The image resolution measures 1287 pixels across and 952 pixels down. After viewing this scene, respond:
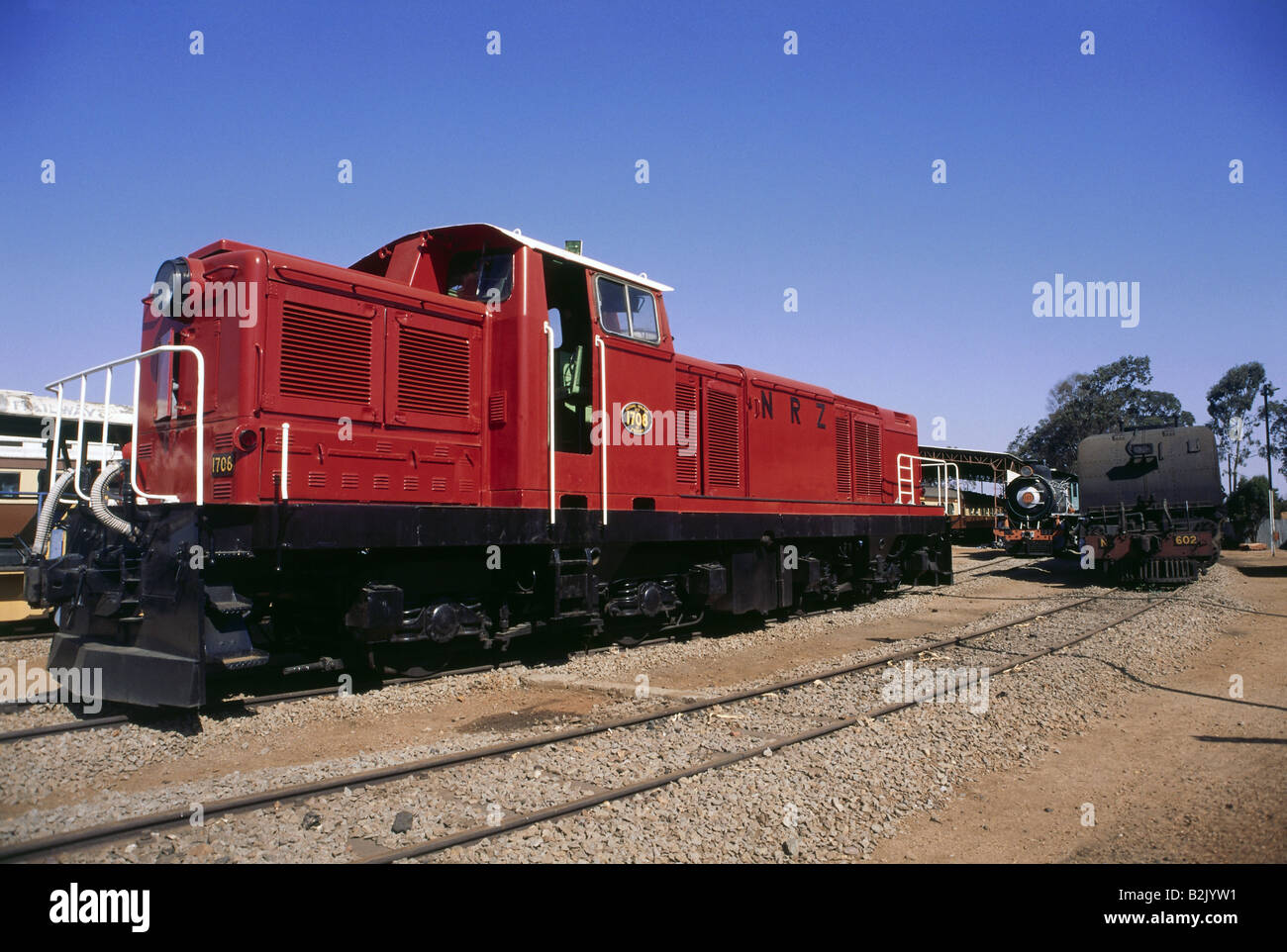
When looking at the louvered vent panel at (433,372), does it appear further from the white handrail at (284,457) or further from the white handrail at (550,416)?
the white handrail at (284,457)

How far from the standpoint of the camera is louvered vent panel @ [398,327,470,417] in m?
6.83

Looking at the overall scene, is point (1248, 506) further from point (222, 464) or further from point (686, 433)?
point (222, 464)

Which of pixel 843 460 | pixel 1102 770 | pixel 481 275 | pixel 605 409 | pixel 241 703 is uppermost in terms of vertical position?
pixel 481 275

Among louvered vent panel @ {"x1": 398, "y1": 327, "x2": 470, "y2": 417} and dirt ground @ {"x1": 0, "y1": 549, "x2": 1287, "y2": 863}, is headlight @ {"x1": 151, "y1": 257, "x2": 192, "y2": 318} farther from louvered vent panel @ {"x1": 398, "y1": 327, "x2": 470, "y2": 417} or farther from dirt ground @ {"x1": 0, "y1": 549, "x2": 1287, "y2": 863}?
dirt ground @ {"x1": 0, "y1": 549, "x2": 1287, "y2": 863}

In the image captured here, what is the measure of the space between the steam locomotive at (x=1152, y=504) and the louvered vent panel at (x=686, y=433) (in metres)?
12.5

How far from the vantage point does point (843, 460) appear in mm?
12961

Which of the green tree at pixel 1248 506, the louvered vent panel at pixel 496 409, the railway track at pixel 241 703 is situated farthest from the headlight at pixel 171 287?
the green tree at pixel 1248 506

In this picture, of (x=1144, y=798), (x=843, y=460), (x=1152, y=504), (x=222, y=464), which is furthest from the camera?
(x=1152, y=504)

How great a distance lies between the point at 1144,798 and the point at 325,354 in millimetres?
6582

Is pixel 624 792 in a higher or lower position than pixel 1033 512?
lower

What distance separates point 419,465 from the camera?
6.88 meters

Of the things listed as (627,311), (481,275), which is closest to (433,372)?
(481,275)
